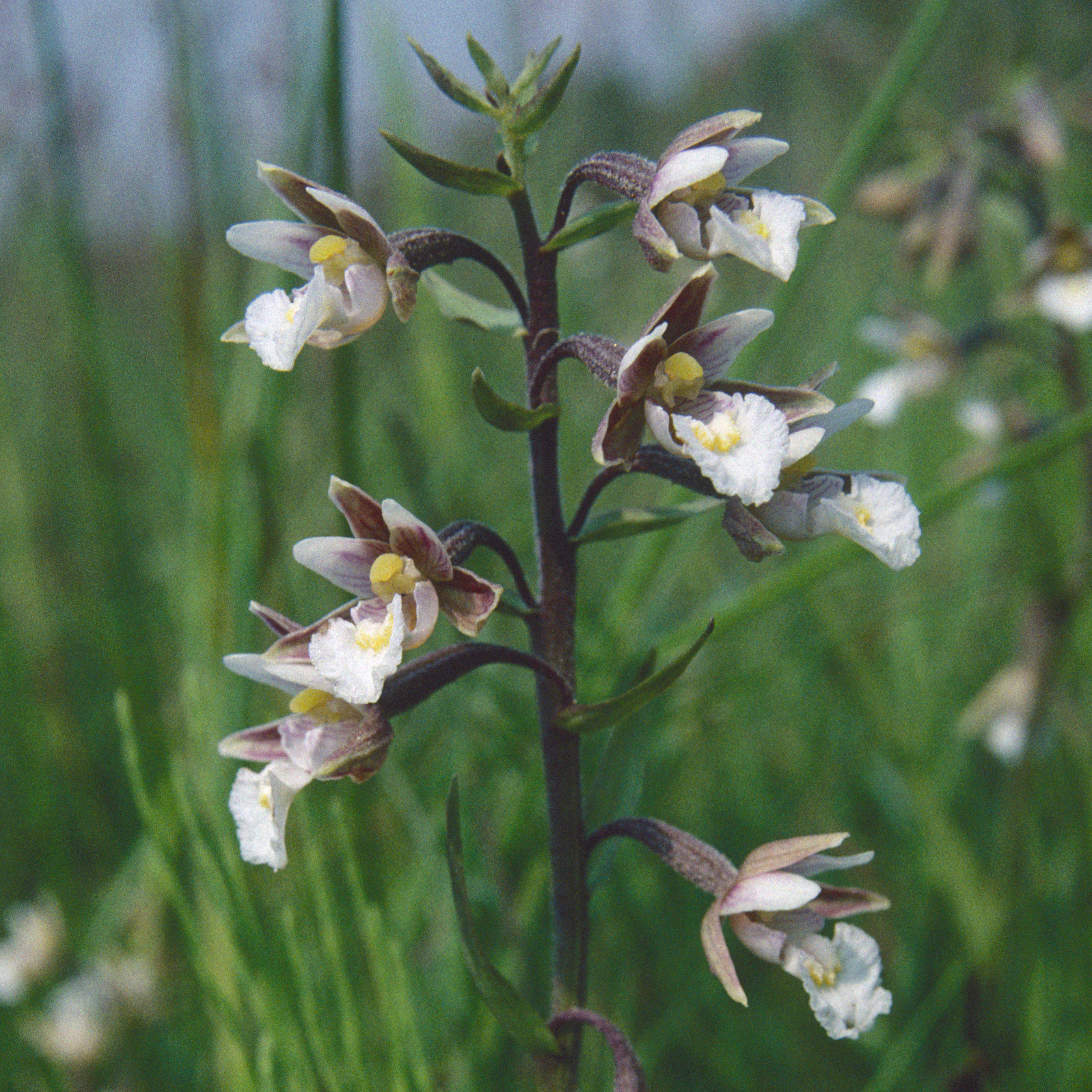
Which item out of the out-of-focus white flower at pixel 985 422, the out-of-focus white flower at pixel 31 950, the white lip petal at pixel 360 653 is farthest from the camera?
the out-of-focus white flower at pixel 985 422

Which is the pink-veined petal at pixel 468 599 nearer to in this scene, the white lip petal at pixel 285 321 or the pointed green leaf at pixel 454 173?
the white lip petal at pixel 285 321

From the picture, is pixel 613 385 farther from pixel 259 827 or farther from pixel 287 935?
pixel 287 935

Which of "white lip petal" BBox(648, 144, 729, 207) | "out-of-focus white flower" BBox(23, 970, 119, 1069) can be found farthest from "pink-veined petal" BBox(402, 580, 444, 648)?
"out-of-focus white flower" BBox(23, 970, 119, 1069)

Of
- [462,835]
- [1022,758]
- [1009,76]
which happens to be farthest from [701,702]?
[1009,76]

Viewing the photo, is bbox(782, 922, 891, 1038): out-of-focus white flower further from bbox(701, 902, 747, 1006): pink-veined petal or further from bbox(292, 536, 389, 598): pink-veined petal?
bbox(292, 536, 389, 598): pink-veined petal

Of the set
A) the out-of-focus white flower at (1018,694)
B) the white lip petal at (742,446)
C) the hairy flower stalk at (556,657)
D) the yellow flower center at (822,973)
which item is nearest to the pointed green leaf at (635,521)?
the hairy flower stalk at (556,657)

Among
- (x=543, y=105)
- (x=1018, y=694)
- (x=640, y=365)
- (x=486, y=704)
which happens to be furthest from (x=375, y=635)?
(x=1018, y=694)
